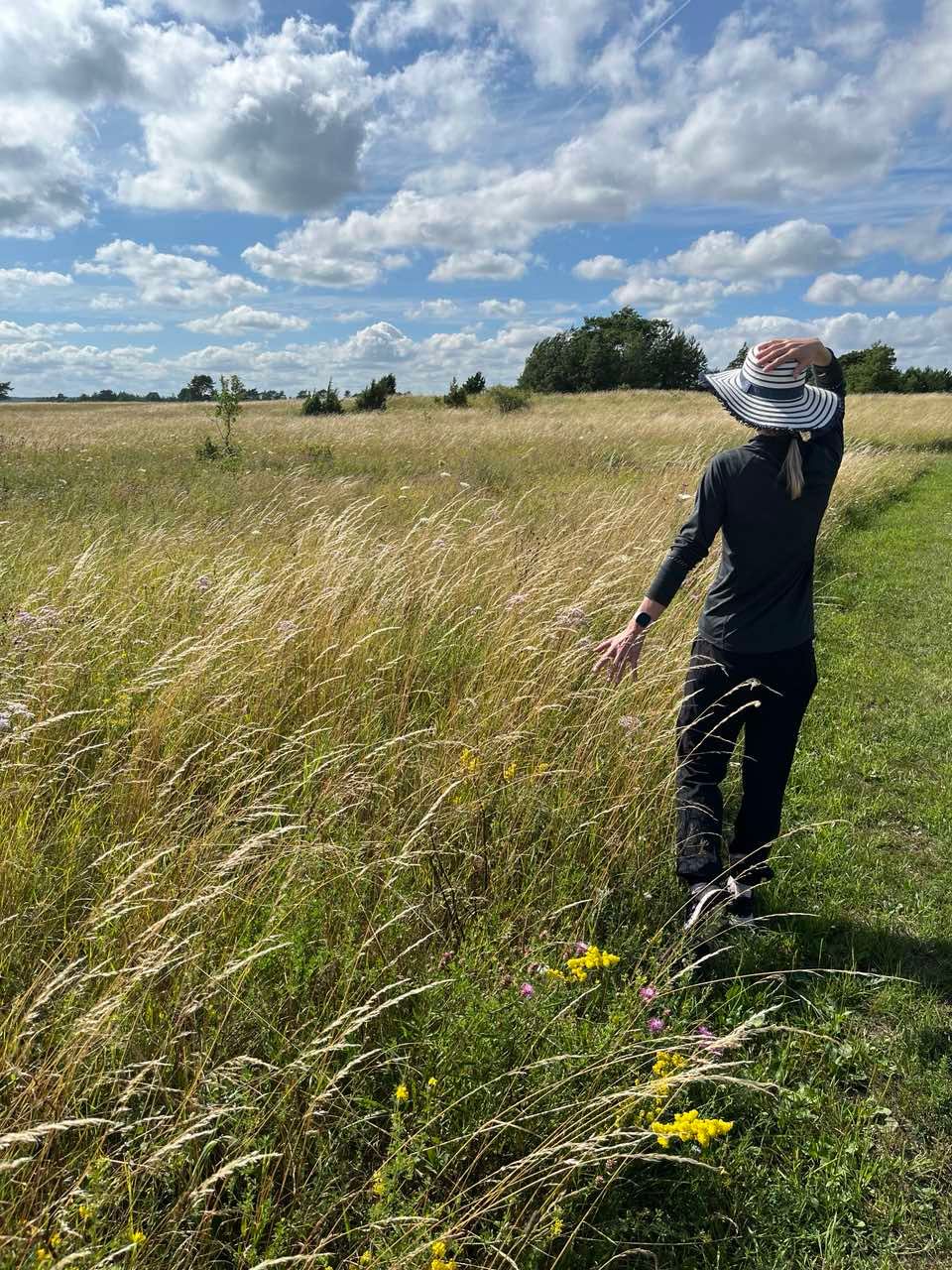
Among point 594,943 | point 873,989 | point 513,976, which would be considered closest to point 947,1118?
point 873,989

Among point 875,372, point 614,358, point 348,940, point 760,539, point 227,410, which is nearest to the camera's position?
point 348,940

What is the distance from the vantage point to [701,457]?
14.0 meters

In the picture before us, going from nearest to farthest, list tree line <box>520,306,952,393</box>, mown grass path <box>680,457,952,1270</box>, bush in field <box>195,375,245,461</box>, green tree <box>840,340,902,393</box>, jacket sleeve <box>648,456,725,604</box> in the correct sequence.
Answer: mown grass path <box>680,457,952,1270</box>, jacket sleeve <box>648,456,725,604</box>, bush in field <box>195,375,245,461</box>, green tree <box>840,340,902,393</box>, tree line <box>520,306,952,393</box>

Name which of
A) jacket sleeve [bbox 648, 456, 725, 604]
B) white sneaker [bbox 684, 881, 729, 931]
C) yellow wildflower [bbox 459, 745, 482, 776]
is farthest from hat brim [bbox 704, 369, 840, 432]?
white sneaker [bbox 684, 881, 729, 931]

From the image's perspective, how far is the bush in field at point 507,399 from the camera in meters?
35.5

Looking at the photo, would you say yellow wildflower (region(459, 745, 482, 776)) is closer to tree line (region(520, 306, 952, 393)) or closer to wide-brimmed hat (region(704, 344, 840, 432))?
wide-brimmed hat (region(704, 344, 840, 432))

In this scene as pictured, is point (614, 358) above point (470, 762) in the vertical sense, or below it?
above

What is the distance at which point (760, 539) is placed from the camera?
288 cm

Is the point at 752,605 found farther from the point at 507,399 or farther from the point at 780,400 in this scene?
the point at 507,399

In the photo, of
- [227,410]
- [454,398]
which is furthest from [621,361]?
[227,410]

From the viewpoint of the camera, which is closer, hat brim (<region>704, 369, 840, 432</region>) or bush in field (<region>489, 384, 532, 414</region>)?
hat brim (<region>704, 369, 840, 432</region>)

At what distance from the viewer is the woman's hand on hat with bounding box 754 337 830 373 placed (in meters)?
2.85

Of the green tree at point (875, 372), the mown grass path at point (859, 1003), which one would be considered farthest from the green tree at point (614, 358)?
the mown grass path at point (859, 1003)

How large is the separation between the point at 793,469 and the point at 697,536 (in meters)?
0.41
